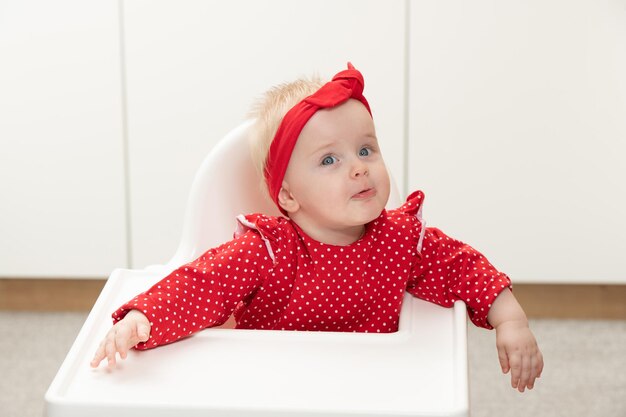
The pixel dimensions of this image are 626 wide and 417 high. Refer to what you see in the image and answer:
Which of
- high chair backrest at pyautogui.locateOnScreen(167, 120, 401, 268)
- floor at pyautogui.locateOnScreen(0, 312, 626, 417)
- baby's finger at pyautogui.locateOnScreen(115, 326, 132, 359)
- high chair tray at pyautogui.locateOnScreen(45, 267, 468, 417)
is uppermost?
high chair backrest at pyautogui.locateOnScreen(167, 120, 401, 268)

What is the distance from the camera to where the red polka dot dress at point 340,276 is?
115 cm

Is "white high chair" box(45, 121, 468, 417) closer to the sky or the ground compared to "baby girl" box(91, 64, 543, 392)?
closer to the ground

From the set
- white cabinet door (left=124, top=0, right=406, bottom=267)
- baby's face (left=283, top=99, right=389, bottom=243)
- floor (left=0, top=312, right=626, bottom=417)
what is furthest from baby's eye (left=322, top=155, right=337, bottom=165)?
white cabinet door (left=124, top=0, right=406, bottom=267)

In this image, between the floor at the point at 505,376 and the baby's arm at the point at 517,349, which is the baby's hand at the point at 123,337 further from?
the floor at the point at 505,376

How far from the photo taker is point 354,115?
118 cm

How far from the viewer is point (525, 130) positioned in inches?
85.7

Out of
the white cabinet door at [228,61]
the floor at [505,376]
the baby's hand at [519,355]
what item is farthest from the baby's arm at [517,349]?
the white cabinet door at [228,61]

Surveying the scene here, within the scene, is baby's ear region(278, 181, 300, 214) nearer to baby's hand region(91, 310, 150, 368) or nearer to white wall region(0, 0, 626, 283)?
baby's hand region(91, 310, 150, 368)

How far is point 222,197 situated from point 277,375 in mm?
461

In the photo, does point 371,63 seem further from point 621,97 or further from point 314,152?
point 314,152

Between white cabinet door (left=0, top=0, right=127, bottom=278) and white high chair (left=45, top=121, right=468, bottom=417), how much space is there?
1117 millimetres

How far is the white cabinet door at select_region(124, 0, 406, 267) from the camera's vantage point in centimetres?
213

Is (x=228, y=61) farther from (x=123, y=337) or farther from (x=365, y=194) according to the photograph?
(x=123, y=337)

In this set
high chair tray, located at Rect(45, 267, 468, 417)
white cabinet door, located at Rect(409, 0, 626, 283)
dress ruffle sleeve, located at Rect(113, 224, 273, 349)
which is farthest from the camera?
white cabinet door, located at Rect(409, 0, 626, 283)
